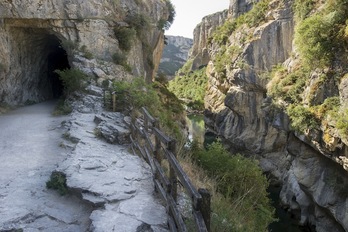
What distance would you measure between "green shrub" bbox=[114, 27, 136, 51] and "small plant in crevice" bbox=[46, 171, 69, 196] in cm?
1582

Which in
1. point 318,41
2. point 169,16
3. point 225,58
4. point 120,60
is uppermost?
point 169,16

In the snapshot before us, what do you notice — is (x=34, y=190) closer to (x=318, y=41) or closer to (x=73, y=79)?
(x=73, y=79)

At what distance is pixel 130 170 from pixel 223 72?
34.4 metres

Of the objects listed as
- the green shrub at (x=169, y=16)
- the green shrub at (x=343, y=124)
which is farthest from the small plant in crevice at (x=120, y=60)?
the green shrub at (x=343, y=124)

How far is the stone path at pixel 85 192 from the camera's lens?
4.61m

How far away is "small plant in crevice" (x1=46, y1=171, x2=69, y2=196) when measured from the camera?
5.56 metres

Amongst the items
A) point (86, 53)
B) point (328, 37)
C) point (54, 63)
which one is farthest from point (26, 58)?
point (328, 37)

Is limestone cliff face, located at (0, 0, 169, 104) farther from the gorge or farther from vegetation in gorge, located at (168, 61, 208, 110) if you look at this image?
vegetation in gorge, located at (168, 61, 208, 110)

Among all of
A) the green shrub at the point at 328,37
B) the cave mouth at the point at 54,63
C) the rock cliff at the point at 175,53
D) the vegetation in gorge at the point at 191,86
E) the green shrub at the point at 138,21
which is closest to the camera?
the green shrub at the point at 328,37

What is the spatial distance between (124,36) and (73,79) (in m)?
6.52

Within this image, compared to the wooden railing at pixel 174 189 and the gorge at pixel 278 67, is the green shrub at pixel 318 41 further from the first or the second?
the wooden railing at pixel 174 189

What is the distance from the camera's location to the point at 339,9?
56.5ft

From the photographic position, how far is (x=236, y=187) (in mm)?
8922

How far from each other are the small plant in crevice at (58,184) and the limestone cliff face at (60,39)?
10.8m
